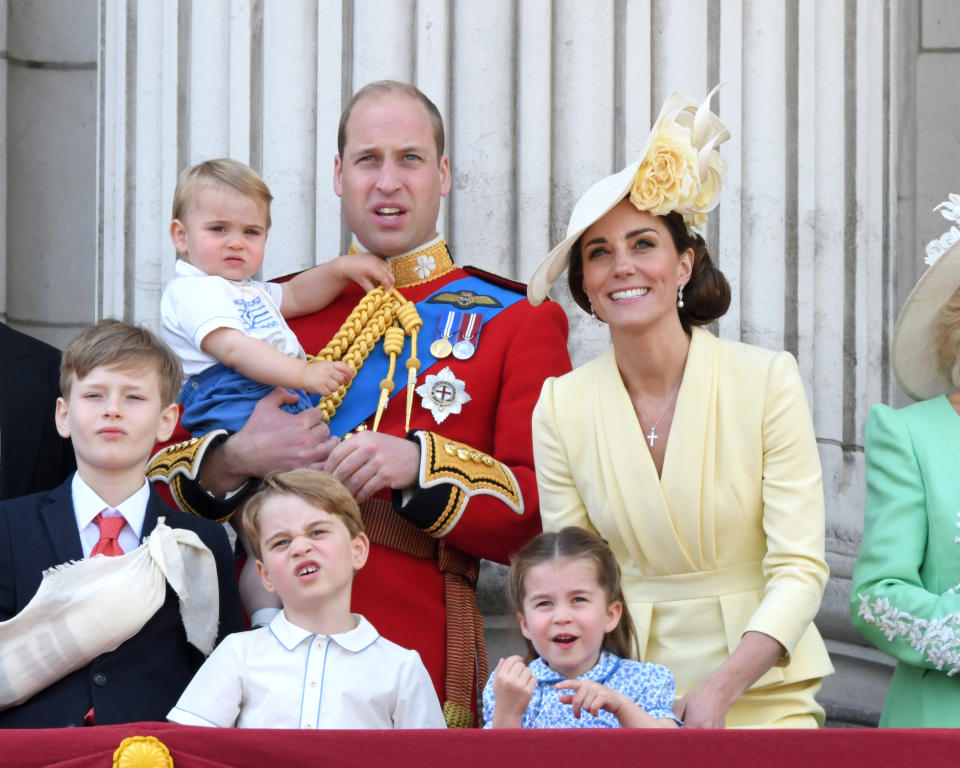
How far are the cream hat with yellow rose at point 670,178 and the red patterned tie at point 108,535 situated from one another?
3.23 feet

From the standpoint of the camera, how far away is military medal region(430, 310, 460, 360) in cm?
411

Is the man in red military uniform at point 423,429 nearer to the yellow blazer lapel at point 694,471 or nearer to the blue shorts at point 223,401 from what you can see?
the blue shorts at point 223,401

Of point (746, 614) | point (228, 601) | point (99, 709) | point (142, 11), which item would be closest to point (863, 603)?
point (746, 614)

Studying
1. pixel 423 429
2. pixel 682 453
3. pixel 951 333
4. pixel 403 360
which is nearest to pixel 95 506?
pixel 423 429

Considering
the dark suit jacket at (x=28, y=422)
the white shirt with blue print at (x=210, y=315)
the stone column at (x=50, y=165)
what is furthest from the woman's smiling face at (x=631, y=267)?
the stone column at (x=50, y=165)

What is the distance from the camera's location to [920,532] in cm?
355

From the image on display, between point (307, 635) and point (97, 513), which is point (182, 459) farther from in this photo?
point (307, 635)

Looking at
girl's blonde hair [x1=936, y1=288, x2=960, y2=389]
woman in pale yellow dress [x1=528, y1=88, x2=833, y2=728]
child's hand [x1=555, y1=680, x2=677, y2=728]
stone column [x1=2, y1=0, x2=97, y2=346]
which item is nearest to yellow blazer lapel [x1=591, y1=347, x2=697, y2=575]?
woman in pale yellow dress [x1=528, y1=88, x2=833, y2=728]

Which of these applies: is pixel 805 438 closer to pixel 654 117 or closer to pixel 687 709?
pixel 687 709

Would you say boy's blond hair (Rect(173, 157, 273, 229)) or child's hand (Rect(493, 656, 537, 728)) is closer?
child's hand (Rect(493, 656, 537, 728))

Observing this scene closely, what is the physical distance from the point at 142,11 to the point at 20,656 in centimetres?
211

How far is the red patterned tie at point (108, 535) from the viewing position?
3.39 m

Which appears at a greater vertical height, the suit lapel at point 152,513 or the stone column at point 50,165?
the stone column at point 50,165

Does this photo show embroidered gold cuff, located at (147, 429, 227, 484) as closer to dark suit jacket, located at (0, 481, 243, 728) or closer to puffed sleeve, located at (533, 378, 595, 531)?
dark suit jacket, located at (0, 481, 243, 728)
